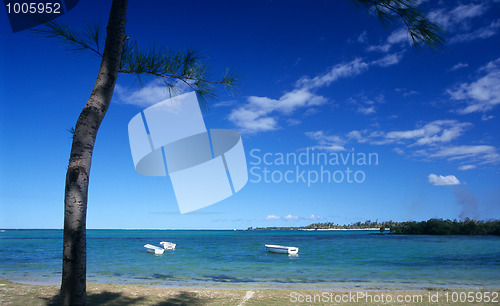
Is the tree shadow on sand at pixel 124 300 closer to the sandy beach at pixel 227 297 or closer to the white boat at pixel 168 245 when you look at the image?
the sandy beach at pixel 227 297

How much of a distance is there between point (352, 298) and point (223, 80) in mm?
5959

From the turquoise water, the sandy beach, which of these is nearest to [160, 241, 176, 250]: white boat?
the turquoise water

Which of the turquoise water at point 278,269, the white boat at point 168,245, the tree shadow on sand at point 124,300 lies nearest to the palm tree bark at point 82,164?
the tree shadow on sand at point 124,300

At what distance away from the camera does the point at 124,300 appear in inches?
262

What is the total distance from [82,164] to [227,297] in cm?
550

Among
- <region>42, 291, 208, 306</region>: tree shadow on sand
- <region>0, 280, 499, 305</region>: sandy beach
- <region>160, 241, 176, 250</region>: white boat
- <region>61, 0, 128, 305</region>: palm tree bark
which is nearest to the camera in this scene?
<region>61, 0, 128, 305</region>: palm tree bark

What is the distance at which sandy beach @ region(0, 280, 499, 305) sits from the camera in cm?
657

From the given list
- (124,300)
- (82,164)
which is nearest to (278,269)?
(124,300)

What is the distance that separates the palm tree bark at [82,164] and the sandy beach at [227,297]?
416 centimetres

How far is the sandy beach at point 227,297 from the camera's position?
21.5 ft

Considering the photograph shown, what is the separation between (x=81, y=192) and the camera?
2.78 m

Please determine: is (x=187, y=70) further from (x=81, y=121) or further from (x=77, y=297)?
(x=77, y=297)

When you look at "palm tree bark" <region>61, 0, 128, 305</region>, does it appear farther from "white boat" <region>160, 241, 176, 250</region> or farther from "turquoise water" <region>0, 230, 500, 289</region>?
"white boat" <region>160, 241, 176, 250</region>

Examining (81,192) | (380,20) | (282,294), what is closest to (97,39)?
(81,192)
